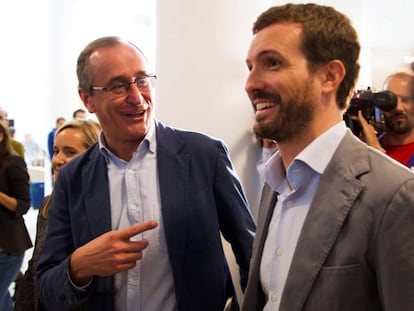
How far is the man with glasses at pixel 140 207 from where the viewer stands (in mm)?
1161

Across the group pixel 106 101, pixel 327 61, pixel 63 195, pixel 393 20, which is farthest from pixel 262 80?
pixel 393 20

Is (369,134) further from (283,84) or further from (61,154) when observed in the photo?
(61,154)

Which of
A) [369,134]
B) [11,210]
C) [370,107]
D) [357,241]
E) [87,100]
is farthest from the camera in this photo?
[11,210]

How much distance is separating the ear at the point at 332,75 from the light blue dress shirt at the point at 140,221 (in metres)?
0.57

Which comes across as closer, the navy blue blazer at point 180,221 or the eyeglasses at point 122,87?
the navy blue blazer at point 180,221

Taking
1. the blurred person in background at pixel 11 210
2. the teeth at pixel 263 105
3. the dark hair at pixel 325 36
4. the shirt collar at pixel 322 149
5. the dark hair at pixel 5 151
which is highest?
the dark hair at pixel 325 36

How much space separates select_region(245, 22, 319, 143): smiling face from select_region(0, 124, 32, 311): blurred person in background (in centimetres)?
209

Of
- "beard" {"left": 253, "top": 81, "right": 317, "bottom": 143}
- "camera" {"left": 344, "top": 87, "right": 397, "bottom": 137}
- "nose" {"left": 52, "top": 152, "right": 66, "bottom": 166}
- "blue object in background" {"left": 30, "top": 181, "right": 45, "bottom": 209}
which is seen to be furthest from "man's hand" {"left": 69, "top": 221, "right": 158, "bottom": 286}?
"blue object in background" {"left": 30, "top": 181, "right": 45, "bottom": 209}

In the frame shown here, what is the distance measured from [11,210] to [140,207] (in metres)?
1.68

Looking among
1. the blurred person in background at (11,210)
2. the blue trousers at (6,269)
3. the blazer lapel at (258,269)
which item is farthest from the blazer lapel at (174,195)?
the blue trousers at (6,269)

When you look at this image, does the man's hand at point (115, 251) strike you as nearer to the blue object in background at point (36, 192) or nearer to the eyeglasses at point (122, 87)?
the eyeglasses at point (122, 87)

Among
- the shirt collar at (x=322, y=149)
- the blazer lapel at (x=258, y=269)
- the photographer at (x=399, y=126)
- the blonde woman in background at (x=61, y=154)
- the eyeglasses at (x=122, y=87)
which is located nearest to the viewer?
the shirt collar at (x=322, y=149)

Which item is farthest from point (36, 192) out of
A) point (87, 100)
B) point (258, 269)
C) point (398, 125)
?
point (258, 269)

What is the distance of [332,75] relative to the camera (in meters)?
0.93
